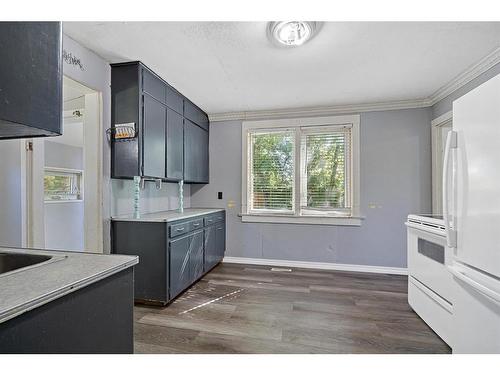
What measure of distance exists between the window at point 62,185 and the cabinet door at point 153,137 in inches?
85.0

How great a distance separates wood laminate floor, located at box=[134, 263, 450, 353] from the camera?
6.03ft

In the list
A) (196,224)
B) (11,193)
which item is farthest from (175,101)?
(11,193)

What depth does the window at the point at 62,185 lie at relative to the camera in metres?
3.76

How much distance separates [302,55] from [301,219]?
2.24m

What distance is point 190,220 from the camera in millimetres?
2898

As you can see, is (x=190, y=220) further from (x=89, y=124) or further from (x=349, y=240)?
(x=349, y=240)

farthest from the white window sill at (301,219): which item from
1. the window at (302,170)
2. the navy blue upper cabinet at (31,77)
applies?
the navy blue upper cabinet at (31,77)

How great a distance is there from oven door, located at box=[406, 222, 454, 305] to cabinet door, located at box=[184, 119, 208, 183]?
263 cm

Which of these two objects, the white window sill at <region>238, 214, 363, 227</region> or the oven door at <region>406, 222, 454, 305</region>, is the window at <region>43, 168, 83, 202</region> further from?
the oven door at <region>406, 222, 454, 305</region>

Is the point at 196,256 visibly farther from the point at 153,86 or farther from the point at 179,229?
the point at 153,86

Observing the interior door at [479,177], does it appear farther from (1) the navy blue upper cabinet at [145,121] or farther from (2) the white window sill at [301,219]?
(1) the navy blue upper cabinet at [145,121]

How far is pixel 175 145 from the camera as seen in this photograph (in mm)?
3092
